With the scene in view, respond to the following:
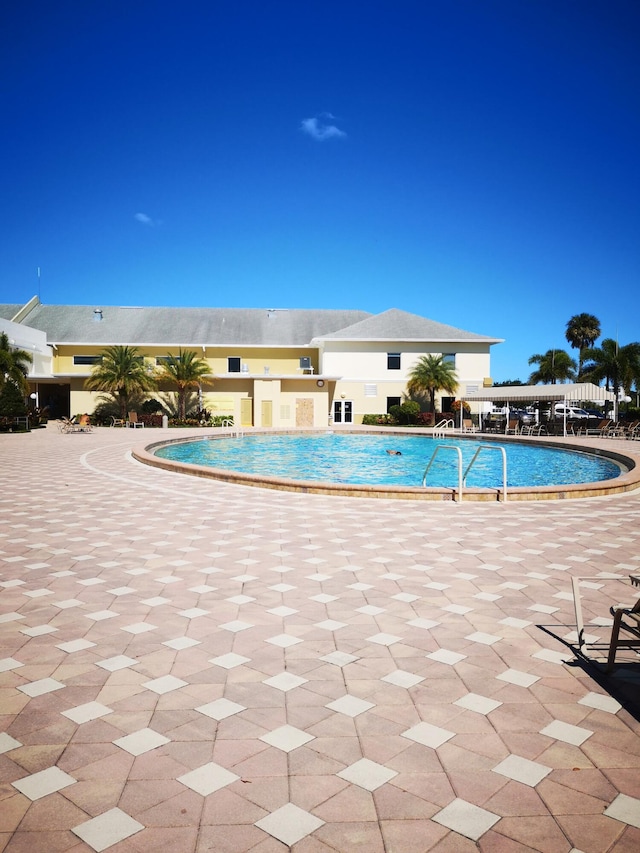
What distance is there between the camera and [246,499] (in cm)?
1072

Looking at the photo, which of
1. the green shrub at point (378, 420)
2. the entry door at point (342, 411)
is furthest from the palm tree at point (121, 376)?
the green shrub at point (378, 420)

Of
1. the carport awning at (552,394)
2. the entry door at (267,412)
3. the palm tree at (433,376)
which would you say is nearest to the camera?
the carport awning at (552,394)

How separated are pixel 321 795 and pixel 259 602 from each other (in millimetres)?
2564

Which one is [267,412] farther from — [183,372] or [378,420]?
[378,420]

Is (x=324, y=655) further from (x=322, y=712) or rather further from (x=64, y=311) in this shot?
(x=64, y=311)

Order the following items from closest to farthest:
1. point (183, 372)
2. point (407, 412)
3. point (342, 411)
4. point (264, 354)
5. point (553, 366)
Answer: point (183, 372) → point (407, 412) → point (342, 411) → point (264, 354) → point (553, 366)

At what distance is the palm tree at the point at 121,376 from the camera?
→ 37.0m

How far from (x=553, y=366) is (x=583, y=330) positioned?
12.3m

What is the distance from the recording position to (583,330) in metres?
71.3

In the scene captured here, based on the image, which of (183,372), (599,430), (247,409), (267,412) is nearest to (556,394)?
(599,430)

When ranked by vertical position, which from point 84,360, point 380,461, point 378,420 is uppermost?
point 84,360

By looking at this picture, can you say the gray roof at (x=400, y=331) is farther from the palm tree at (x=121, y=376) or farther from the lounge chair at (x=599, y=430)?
the lounge chair at (x=599, y=430)

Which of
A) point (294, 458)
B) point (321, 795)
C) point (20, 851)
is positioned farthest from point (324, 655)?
point (294, 458)

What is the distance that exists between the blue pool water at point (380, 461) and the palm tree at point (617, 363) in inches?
1012
